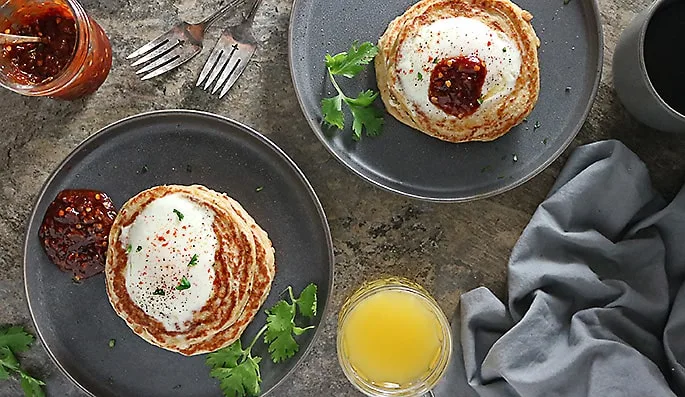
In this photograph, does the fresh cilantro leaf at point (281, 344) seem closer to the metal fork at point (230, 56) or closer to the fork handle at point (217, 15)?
the metal fork at point (230, 56)

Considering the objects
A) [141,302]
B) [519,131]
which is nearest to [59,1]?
[141,302]

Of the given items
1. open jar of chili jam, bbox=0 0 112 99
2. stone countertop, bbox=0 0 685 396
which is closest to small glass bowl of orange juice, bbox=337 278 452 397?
stone countertop, bbox=0 0 685 396

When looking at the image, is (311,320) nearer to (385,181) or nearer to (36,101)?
(385,181)

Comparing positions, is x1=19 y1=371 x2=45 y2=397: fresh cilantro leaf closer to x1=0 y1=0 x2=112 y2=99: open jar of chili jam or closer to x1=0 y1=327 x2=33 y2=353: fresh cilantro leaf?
x1=0 y1=327 x2=33 y2=353: fresh cilantro leaf

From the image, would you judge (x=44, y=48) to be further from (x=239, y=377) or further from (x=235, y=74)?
(x=239, y=377)

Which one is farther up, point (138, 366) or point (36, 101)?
point (36, 101)
